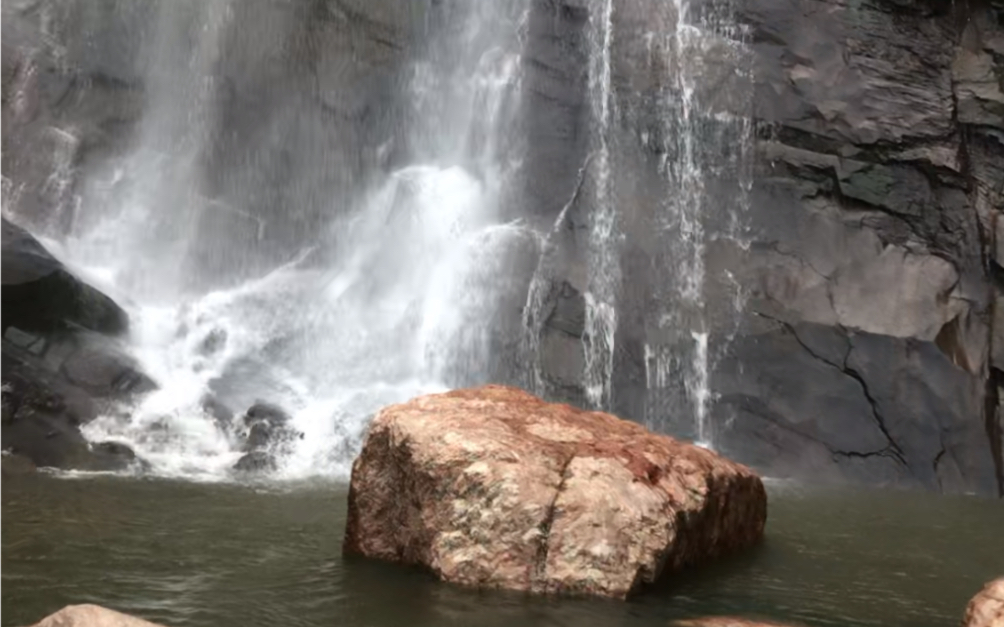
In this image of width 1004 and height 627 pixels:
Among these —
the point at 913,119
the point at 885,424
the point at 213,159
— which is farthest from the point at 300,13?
the point at 885,424

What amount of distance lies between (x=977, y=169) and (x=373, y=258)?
10.1m

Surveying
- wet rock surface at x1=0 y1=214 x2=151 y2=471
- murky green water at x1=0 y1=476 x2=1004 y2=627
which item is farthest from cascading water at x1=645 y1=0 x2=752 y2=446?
wet rock surface at x1=0 y1=214 x2=151 y2=471

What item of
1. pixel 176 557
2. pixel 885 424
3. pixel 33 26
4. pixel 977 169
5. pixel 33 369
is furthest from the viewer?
pixel 33 26

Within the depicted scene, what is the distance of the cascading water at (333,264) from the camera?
55.1 feet

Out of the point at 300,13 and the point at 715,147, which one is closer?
the point at 715,147

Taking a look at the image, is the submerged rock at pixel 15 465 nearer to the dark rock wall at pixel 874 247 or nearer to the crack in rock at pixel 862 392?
the dark rock wall at pixel 874 247

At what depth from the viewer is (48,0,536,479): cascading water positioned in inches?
661

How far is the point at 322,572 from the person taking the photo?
27.0ft

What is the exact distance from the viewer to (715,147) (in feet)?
62.6

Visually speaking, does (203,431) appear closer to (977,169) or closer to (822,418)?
(822,418)

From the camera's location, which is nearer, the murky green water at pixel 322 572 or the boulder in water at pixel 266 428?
the murky green water at pixel 322 572

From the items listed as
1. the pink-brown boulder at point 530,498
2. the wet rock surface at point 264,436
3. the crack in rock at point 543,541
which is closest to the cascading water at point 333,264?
the wet rock surface at point 264,436

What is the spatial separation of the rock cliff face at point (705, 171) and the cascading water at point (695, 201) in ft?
0.13

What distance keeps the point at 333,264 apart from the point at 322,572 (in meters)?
11.7
